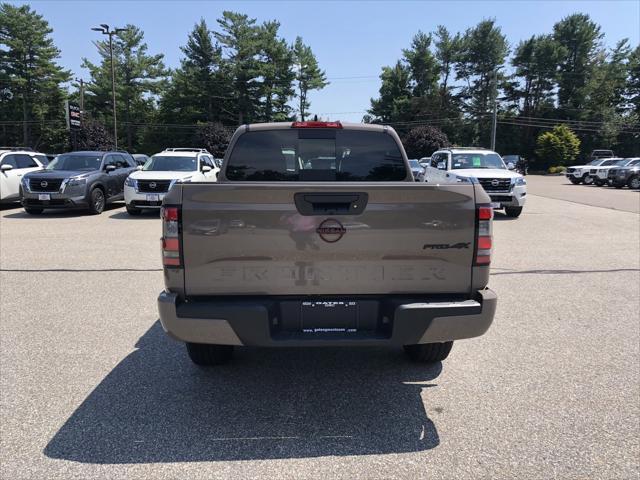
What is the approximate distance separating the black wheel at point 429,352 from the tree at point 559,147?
60.1m

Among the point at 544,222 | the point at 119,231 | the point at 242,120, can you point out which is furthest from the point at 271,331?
the point at 242,120

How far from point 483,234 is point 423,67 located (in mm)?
77341

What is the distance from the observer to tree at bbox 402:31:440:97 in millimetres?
73688

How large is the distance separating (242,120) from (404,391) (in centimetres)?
6653

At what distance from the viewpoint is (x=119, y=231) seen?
36.3 feet

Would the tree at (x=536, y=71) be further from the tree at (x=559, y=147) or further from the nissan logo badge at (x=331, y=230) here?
the nissan logo badge at (x=331, y=230)

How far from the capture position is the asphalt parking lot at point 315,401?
2.70 metres

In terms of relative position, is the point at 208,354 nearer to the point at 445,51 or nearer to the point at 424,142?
the point at 424,142

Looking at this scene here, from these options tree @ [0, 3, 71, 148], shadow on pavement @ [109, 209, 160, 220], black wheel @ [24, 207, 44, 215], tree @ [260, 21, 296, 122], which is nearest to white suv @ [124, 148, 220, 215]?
shadow on pavement @ [109, 209, 160, 220]

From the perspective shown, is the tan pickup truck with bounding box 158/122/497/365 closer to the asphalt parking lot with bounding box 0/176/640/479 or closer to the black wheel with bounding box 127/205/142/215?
the asphalt parking lot with bounding box 0/176/640/479

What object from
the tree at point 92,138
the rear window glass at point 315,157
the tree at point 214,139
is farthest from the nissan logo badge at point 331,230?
the tree at point 214,139

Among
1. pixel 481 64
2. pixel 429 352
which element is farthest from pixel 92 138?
pixel 481 64

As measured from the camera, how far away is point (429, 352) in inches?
153

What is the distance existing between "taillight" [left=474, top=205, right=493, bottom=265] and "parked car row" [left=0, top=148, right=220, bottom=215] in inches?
394
